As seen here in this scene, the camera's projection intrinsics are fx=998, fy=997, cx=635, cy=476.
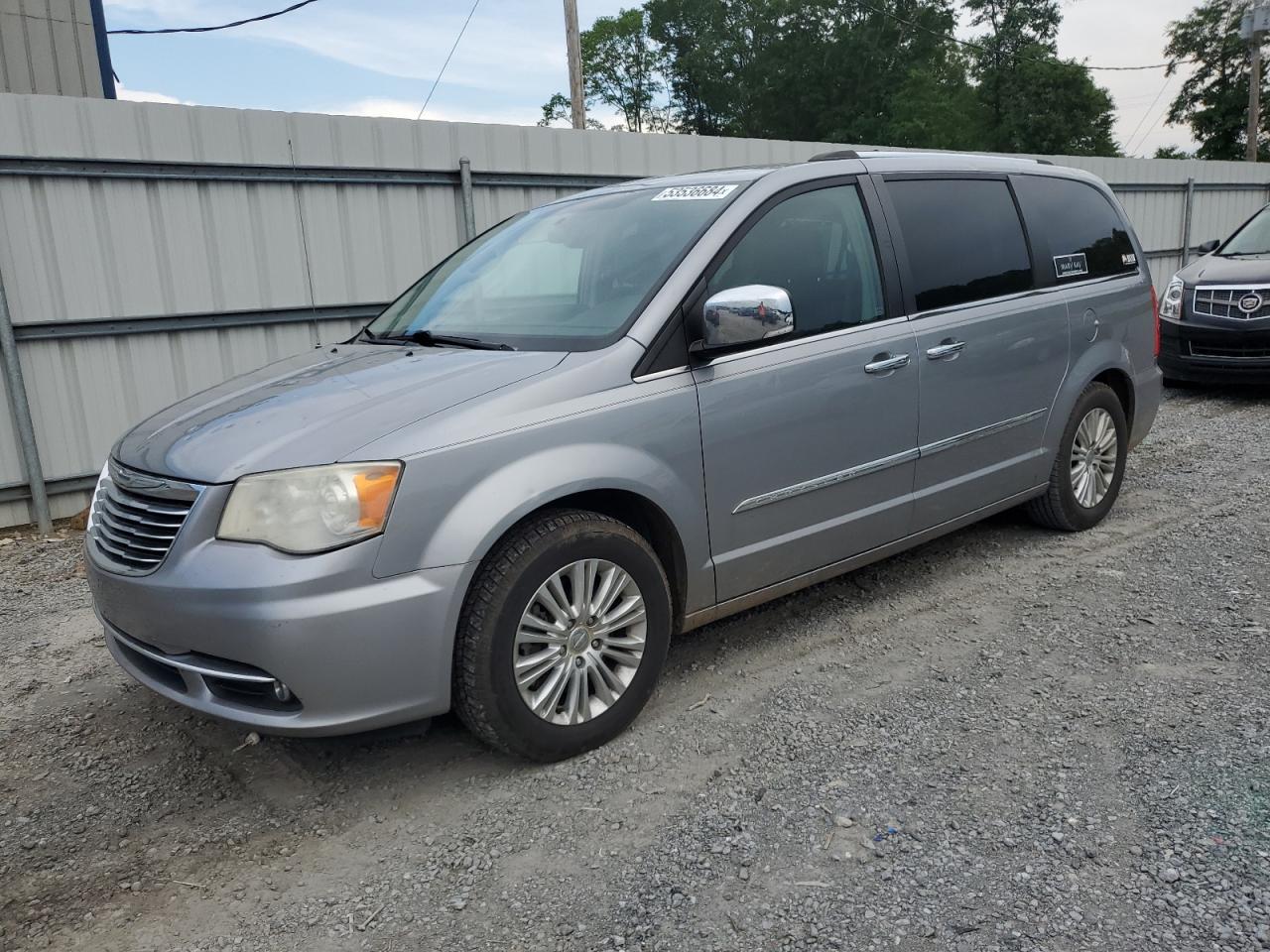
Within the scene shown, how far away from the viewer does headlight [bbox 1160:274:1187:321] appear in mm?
8883

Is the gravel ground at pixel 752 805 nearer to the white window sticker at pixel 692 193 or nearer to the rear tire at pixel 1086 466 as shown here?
the rear tire at pixel 1086 466

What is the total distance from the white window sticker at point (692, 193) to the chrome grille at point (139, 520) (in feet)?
6.64

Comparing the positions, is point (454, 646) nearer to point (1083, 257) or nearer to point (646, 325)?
point (646, 325)

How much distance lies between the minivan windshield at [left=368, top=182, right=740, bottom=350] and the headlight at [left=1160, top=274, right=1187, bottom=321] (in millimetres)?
6859

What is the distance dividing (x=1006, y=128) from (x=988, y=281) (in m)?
46.6

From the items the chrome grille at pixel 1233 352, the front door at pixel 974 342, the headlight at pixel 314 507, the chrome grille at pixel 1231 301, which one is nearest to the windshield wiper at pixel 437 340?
the headlight at pixel 314 507

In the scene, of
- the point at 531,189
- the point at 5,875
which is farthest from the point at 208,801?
the point at 531,189

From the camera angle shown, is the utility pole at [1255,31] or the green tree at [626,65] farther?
the green tree at [626,65]

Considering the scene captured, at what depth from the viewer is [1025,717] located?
326 cm

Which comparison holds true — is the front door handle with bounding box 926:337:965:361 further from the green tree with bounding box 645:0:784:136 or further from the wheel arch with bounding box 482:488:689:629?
the green tree with bounding box 645:0:784:136

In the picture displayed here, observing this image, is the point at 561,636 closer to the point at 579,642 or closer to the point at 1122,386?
the point at 579,642

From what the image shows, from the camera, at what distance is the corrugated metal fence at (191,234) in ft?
20.0

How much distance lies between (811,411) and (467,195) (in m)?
4.86

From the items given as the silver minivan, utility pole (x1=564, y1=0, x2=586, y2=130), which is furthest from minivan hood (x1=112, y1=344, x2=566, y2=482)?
utility pole (x1=564, y1=0, x2=586, y2=130)
